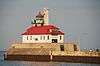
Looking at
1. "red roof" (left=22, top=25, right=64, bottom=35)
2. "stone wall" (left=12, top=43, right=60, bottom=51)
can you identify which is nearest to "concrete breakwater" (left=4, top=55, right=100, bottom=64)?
"stone wall" (left=12, top=43, right=60, bottom=51)

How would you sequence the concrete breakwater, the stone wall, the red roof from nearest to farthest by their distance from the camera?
the concrete breakwater, the stone wall, the red roof

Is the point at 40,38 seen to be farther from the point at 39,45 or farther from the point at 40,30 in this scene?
the point at 39,45

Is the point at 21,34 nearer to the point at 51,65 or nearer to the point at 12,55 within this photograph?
the point at 12,55

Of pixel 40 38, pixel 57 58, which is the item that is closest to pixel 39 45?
pixel 40 38

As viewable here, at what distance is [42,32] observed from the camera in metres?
44.2

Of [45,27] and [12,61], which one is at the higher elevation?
[45,27]

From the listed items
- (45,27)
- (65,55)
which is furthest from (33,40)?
A: (65,55)

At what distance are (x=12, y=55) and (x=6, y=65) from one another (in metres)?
6.67

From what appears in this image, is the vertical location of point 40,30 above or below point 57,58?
above

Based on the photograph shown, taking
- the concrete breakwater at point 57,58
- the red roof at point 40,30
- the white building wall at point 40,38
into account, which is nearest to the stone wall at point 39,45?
the concrete breakwater at point 57,58

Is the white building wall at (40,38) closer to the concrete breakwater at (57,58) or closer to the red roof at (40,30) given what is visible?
the red roof at (40,30)

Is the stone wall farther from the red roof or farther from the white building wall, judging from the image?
the red roof

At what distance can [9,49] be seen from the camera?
143 feet

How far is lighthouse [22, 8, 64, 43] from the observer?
4400 centimetres
